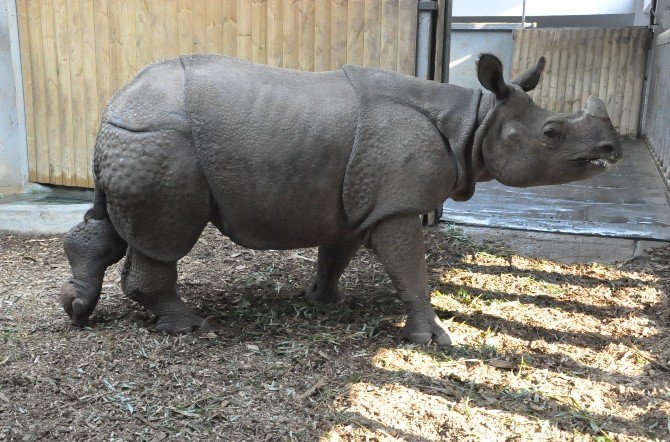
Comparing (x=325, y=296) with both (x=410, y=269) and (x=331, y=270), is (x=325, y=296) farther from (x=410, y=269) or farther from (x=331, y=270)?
(x=410, y=269)

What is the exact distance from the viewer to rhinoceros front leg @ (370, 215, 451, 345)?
14.7 ft

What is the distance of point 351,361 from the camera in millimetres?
4426

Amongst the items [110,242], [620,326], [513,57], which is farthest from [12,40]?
[513,57]

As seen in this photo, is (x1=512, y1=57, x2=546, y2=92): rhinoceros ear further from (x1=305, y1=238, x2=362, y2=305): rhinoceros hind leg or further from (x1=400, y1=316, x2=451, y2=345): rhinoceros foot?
(x1=400, y1=316, x2=451, y2=345): rhinoceros foot

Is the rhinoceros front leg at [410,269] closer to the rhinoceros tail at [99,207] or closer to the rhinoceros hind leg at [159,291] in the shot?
the rhinoceros hind leg at [159,291]

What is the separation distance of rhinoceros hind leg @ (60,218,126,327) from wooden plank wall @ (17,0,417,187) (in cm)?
331

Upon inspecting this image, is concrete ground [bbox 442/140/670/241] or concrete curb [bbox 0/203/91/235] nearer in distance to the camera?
concrete curb [bbox 0/203/91/235]

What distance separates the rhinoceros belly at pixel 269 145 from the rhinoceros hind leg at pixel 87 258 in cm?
76

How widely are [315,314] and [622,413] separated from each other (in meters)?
2.12

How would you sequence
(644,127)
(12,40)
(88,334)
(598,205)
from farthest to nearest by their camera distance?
(644,127) → (598,205) → (12,40) → (88,334)

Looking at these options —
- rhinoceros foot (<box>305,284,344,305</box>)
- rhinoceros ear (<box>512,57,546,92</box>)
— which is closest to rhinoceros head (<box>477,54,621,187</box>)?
rhinoceros ear (<box>512,57,546,92</box>)

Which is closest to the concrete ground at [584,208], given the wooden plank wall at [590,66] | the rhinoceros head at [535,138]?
the rhinoceros head at [535,138]

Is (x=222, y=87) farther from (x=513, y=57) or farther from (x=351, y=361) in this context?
(x=513, y=57)

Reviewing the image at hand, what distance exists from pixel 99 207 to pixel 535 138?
8.75 ft
